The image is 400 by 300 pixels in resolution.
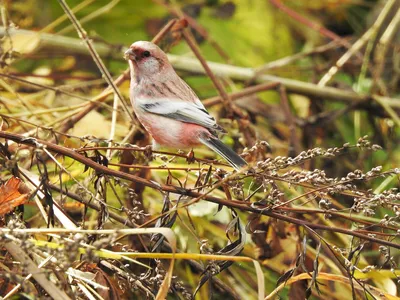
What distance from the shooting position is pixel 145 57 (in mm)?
2525

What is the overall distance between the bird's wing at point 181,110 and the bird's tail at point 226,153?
0.05 m

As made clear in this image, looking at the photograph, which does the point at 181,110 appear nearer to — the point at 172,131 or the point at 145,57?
the point at 172,131

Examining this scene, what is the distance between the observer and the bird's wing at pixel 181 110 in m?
2.24

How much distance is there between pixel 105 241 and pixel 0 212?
1.52 feet

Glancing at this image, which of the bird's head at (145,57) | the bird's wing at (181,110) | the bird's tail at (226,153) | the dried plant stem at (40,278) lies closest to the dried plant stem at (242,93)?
the bird's head at (145,57)

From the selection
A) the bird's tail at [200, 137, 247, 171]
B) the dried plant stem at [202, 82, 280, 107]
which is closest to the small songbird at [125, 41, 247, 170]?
the bird's tail at [200, 137, 247, 171]

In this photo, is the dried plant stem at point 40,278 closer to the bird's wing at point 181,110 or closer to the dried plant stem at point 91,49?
the bird's wing at point 181,110

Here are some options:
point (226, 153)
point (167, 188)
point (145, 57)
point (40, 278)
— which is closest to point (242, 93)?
point (145, 57)

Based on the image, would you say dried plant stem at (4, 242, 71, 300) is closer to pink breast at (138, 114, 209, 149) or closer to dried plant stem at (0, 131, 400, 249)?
dried plant stem at (0, 131, 400, 249)

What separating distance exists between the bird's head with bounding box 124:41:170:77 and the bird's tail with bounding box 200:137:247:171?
42 cm

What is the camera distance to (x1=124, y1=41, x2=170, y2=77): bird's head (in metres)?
2.51

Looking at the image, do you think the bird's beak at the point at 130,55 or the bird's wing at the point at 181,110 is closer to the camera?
the bird's wing at the point at 181,110

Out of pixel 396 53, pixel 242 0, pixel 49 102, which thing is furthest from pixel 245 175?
pixel 242 0

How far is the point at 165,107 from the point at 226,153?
15.4 inches
